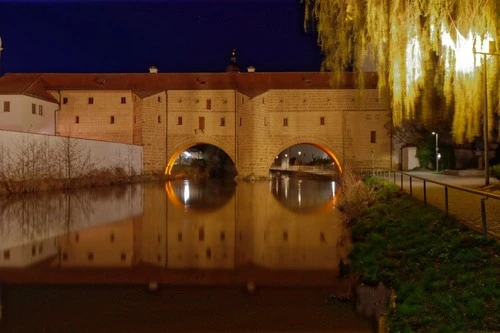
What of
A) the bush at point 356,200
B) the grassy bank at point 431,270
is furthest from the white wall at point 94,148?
the grassy bank at point 431,270

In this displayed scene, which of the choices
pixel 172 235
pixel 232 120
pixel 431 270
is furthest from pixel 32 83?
pixel 431 270

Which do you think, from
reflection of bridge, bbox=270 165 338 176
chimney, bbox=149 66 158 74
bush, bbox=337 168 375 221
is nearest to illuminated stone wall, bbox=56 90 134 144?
chimney, bbox=149 66 158 74

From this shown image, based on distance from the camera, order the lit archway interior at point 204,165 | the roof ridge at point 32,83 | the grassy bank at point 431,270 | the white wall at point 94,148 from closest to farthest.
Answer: the grassy bank at point 431,270 < the white wall at point 94,148 < the roof ridge at point 32,83 < the lit archway interior at point 204,165

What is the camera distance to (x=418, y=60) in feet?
23.2

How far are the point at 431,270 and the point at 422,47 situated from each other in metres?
3.12

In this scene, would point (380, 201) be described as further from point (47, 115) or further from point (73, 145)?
point (47, 115)

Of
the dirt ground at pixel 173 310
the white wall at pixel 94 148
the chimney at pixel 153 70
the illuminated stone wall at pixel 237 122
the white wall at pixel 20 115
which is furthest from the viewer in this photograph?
the chimney at pixel 153 70

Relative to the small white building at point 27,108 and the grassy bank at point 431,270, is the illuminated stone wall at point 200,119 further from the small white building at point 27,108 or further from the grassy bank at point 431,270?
the grassy bank at point 431,270

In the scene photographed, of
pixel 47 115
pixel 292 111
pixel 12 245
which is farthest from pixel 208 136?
pixel 12 245

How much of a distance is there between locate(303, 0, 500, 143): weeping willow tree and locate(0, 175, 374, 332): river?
304 centimetres

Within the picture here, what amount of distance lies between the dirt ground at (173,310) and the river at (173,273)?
13 millimetres

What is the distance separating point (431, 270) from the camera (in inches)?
234

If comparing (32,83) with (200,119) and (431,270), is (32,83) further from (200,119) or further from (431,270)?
(431,270)

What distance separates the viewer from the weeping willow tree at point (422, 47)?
616cm
